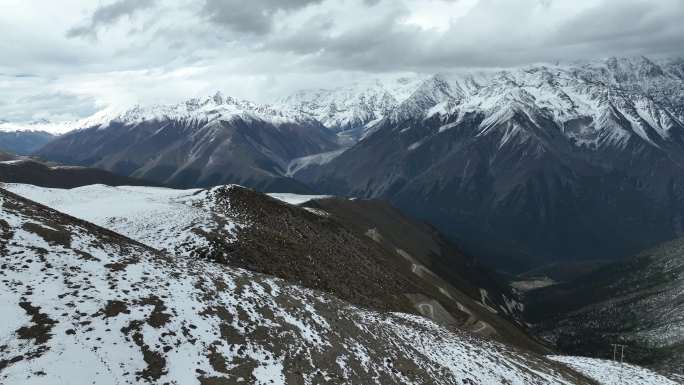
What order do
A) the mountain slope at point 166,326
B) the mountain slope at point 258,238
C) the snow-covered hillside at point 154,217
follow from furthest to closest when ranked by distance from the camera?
the mountain slope at point 258,238, the snow-covered hillside at point 154,217, the mountain slope at point 166,326

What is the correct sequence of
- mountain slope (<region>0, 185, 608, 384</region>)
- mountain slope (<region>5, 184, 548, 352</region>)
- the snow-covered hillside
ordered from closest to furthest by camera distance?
mountain slope (<region>0, 185, 608, 384</region>)
the snow-covered hillside
mountain slope (<region>5, 184, 548, 352</region>)

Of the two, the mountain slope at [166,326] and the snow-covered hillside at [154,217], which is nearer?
the mountain slope at [166,326]

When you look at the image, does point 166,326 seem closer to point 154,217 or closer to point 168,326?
point 168,326

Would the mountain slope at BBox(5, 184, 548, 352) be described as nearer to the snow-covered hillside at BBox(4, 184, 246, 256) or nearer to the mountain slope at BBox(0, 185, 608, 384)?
the snow-covered hillside at BBox(4, 184, 246, 256)

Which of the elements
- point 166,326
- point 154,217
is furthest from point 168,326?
point 154,217

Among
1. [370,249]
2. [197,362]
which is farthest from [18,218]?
[370,249]

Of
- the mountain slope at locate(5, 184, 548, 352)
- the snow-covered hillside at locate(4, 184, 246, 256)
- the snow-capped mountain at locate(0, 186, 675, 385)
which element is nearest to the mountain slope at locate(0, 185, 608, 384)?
the snow-capped mountain at locate(0, 186, 675, 385)

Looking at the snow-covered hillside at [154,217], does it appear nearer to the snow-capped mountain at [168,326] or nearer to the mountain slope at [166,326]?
the mountain slope at [166,326]

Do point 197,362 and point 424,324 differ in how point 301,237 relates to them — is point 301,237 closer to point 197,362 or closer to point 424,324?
point 424,324

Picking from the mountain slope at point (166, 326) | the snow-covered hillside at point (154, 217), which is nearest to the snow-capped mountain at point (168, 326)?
the mountain slope at point (166, 326)
